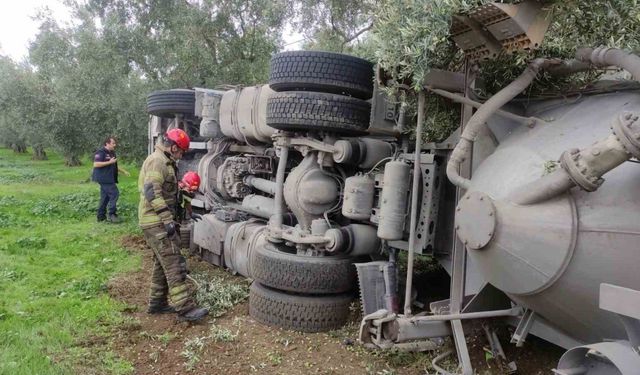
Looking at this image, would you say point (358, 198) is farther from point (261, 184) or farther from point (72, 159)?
point (72, 159)

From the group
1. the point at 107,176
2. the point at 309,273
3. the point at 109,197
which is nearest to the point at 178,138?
the point at 309,273

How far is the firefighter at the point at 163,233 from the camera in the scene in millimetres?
5059

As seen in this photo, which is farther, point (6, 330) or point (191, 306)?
point (191, 306)

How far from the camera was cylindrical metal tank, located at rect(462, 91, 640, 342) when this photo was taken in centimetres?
262

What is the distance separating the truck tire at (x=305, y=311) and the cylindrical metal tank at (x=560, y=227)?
5.88 feet

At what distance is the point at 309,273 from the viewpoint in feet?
15.4

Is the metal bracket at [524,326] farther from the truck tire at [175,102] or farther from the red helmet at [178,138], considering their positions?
the truck tire at [175,102]

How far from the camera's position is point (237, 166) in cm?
693

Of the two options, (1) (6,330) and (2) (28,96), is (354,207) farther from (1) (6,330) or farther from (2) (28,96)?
(2) (28,96)

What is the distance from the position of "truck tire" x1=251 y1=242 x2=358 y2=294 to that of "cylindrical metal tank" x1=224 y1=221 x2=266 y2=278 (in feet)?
2.51

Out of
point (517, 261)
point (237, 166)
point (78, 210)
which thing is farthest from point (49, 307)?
point (78, 210)

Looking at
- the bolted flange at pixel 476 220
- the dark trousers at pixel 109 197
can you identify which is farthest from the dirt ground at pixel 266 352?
the dark trousers at pixel 109 197

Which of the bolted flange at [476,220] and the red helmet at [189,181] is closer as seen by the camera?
the bolted flange at [476,220]

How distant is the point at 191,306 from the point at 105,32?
355 inches
